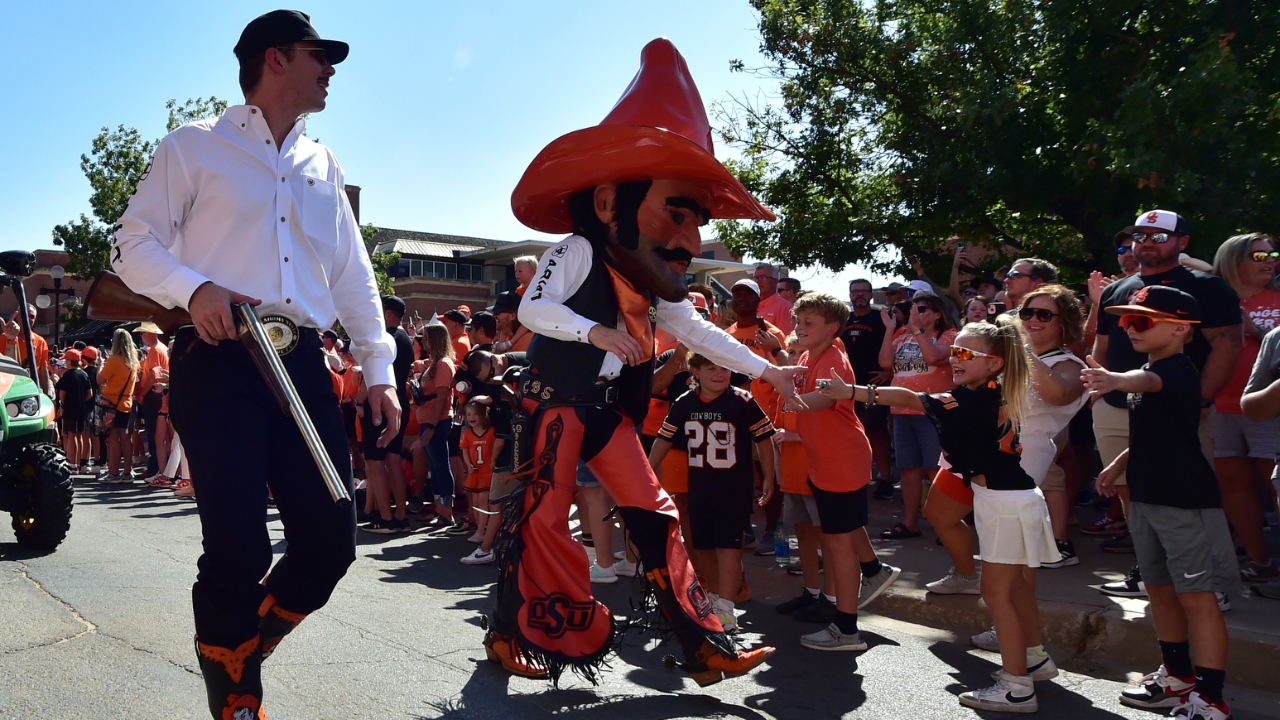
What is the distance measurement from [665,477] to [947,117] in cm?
646

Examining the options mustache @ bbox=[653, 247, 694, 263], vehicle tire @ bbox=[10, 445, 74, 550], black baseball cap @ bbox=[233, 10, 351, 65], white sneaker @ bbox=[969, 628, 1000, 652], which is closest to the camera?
black baseball cap @ bbox=[233, 10, 351, 65]

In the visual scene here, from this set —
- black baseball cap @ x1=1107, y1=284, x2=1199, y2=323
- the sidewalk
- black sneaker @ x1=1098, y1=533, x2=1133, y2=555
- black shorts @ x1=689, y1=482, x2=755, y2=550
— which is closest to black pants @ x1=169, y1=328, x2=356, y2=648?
black shorts @ x1=689, y1=482, x2=755, y2=550

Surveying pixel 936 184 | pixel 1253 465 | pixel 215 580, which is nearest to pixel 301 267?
pixel 215 580

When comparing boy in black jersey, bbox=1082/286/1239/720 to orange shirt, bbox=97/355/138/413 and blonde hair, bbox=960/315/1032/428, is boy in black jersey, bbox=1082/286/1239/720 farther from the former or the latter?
orange shirt, bbox=97/355/138/413

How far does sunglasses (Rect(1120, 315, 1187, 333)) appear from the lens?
13.0ft

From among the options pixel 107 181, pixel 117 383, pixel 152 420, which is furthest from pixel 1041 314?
pixel 107 181

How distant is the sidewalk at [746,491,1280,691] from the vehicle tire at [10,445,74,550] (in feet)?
16.2

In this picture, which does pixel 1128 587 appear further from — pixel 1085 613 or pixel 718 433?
pixel 718 433

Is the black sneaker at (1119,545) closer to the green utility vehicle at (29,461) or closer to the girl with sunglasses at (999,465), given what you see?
the girl with sunglasses at (999,465)

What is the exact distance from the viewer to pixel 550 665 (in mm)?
3703

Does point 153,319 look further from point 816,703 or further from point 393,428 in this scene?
point 816,703

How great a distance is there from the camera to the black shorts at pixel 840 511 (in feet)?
16.2

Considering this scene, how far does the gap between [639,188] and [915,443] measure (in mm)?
4199

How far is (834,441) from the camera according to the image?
511 cm
